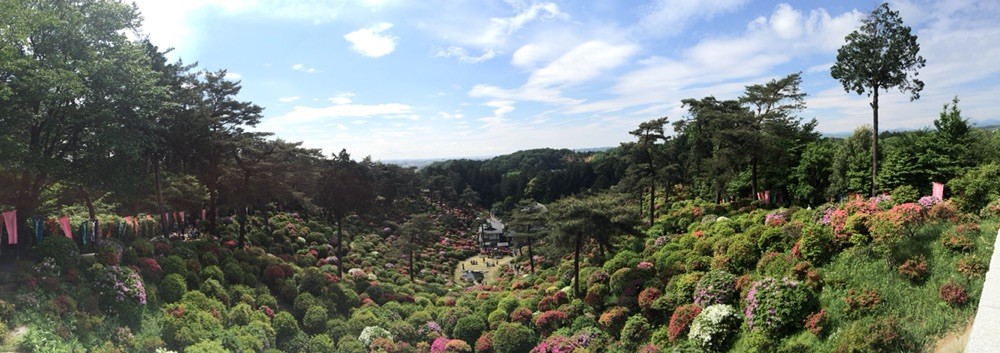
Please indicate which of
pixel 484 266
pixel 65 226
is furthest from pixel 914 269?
pixel 484 266

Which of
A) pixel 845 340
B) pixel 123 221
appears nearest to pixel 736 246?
pixel 845 340

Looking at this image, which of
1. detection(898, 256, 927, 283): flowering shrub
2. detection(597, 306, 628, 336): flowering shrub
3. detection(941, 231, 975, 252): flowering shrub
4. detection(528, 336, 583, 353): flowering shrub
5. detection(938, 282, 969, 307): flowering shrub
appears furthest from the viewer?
detection(597, 306, 628, 336): flowering shrub

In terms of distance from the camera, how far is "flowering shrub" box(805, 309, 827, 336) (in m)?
11.5

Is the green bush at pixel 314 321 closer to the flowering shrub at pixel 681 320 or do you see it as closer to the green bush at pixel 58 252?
the green bush at pixel 58 252

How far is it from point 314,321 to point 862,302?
18.1 meters

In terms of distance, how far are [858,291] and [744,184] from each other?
21.8 meters

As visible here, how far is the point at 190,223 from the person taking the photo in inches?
1171

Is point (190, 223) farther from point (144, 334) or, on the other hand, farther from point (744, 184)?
point (744, 184)

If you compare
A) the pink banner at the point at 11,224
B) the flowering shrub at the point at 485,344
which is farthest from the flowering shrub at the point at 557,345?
the pink banner at the point at 11,224

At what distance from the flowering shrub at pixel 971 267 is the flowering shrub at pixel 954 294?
511 mm

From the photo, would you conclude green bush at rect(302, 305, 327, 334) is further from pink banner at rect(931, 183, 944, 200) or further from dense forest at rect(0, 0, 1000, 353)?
pink banner at rect(931, 183, 944, 200)

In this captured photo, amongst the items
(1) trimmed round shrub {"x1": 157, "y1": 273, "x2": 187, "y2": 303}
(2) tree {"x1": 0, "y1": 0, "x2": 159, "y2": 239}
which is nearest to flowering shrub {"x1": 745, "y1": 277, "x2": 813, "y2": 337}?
(1) trimmed round shrub {"x1": 157, "y1": 273, "x2": 187, "y2": 303}

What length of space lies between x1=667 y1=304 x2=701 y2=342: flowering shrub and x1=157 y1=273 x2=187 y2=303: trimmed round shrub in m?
16.6

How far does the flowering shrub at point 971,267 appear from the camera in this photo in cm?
1070
